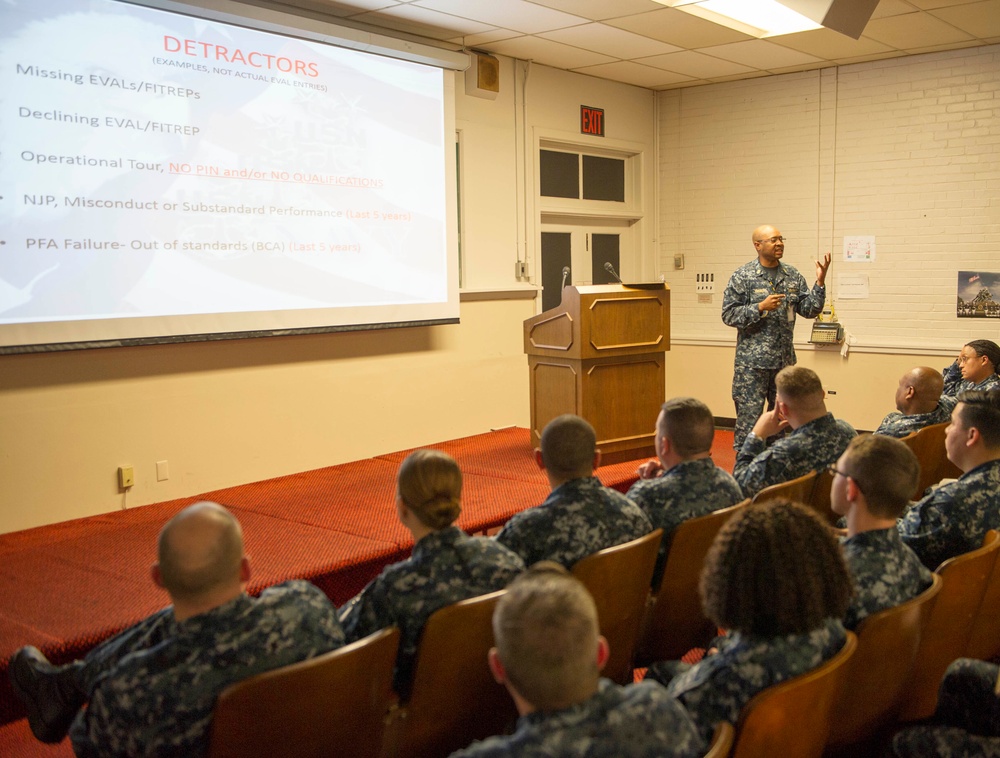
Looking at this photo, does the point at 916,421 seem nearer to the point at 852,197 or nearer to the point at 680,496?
the point at 680,496

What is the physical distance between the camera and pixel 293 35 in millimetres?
5129

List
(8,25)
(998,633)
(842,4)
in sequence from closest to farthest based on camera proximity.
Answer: (998,633) < (8,25) < (842,4)

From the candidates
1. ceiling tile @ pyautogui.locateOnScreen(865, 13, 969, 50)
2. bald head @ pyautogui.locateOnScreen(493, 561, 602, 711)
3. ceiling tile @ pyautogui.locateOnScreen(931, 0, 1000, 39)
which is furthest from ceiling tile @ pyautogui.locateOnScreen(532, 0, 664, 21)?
bald head @ pyautogui.locateOnScreen(493, 561, 602, 711)

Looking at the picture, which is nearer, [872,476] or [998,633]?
[872,476]

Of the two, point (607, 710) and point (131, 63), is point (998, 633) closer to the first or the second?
point (607, 710)

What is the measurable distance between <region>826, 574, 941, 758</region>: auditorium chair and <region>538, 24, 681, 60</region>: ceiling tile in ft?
15.8

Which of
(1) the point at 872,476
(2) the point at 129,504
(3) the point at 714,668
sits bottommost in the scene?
(2) the point at 129,504

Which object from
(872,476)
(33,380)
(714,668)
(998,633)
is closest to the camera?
(714,668)

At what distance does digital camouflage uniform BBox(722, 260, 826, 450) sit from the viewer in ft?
Answer: 18.8

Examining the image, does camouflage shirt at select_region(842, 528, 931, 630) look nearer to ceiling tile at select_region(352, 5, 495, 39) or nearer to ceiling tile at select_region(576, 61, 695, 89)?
ceiling tile at select_region(352, 5, 495, 39)

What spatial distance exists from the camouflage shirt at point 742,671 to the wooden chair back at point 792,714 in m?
0.04

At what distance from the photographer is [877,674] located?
6.31 ft

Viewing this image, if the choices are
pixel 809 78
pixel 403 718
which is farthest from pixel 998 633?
pixel 809 78

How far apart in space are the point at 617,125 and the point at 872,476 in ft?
19.9
